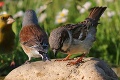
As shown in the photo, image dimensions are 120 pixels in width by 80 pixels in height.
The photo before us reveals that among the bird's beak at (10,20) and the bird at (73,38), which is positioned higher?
the bird's beak at (10,20)

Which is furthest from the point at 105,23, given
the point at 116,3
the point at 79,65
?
the point at 79,65

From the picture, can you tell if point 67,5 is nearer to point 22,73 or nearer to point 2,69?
point 2,69

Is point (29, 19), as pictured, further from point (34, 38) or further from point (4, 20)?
point (34, 38)

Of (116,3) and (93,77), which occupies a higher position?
(116,3)

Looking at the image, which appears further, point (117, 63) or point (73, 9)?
point (73, 9)

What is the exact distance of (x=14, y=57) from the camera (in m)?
10.0

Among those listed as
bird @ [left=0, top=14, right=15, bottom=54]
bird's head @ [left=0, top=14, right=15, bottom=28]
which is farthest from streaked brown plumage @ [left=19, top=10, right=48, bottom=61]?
bird's head @ [left=0, top=14, right=15, bottom=28]

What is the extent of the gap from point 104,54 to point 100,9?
155 centimetres

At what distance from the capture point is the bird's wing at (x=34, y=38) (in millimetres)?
8516

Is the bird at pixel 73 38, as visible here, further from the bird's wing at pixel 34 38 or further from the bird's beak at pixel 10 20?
the bird's beak at pixel 10 20

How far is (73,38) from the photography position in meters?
7.98

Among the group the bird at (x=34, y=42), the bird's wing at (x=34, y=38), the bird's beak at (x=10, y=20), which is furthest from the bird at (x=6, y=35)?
the bird's wing at (x=34, y=38)

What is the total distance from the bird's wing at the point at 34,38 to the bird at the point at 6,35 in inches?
32.2

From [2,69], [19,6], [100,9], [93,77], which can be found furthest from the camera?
[19,6]
